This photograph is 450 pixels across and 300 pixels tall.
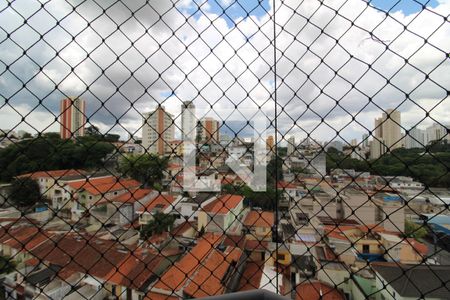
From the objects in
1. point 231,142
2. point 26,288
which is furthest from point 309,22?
point 26,288

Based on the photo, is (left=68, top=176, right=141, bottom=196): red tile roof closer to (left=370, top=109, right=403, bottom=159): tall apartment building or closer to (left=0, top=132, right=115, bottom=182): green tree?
(left=0, top=132, right=115, bottom=182): green tree

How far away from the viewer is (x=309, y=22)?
31.4 inches

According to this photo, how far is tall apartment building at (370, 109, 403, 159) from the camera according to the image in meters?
0.78

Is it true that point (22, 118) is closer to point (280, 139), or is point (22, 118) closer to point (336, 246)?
point (280, 139)

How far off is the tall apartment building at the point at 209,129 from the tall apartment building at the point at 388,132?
1.77ft

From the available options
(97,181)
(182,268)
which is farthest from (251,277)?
(182,268)

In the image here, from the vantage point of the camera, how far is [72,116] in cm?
85

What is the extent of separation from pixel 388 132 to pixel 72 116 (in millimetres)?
1058

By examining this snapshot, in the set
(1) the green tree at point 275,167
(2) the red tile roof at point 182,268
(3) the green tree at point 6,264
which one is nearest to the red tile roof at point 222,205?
(1) the green tree at point 275,167

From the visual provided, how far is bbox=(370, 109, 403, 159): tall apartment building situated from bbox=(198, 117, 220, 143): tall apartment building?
1.77 ft

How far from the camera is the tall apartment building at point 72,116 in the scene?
796 mm

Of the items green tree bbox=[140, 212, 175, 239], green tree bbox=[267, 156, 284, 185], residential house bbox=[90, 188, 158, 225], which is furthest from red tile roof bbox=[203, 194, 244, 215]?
green tree bbox=[140, 212, 175, 239]

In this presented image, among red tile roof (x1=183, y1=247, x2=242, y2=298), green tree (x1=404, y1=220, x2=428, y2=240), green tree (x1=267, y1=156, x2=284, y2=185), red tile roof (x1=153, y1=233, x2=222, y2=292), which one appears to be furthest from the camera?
red tile roof (x1=153, y1=233, x2=222, y2=292)

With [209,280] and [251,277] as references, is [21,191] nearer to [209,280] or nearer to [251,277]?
[251,277]
